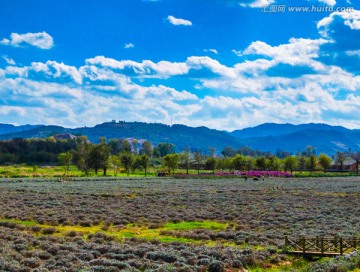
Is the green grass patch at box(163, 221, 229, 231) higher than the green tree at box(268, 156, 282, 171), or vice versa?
the green tree at box(268, 156, 282, 171)

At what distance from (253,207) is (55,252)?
30.0 metres

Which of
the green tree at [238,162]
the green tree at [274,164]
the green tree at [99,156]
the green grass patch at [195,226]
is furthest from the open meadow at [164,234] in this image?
the green tree at [274,164]

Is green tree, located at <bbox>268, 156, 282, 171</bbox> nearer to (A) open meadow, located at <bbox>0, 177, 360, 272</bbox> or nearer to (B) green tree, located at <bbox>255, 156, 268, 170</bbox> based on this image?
(B) green tree, located at <bbox>255, 156, 268, 170</bbox>

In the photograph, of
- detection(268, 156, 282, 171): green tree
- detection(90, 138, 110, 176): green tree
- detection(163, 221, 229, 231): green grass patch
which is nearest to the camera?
detection(163, 221, 229, 231): green grass patch

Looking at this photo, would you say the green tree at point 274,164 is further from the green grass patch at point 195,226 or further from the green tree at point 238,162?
the green grass patch at point 195,226

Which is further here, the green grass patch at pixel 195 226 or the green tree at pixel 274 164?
the green tree at pixel 274 164

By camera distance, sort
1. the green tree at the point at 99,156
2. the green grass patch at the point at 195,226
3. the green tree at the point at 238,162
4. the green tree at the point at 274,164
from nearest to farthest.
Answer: the green grass patch at the point at 195,226
the green tree at the point at 99,156
the green tree at the point at 238,162
the green tree at the point at 274,164

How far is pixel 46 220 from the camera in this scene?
37.5 metres

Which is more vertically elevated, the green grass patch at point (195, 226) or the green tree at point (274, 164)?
the green tree at point (274, 164)

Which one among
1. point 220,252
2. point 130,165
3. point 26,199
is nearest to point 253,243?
point 220,252

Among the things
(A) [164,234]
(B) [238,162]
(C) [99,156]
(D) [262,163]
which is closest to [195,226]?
(A) [164,234]

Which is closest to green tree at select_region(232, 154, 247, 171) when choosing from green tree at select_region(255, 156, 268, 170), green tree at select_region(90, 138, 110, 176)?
green tree at select_region(255, 156, 268, 170)

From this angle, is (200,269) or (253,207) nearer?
(200,269)

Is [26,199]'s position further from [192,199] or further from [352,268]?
[352,268]
